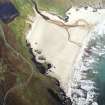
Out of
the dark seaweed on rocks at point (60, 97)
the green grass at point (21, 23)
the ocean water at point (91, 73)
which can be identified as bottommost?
the dark seaweed on rocks at point (60, 97)

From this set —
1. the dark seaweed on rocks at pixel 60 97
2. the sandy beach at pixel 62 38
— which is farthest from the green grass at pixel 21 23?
the dark seaweed on rocks at pixel 60 97

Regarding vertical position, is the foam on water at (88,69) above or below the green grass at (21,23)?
below

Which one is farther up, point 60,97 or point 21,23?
point 21,23

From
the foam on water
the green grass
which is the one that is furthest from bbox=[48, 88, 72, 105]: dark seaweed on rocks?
the green grass

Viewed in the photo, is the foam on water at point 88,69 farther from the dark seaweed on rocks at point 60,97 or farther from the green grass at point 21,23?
the green grass at point 21,23

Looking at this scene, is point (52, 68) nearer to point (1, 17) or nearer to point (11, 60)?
point (11, 60)

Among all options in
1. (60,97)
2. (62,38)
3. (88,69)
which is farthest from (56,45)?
(60,97)

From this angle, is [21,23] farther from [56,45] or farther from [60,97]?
[60,97]
